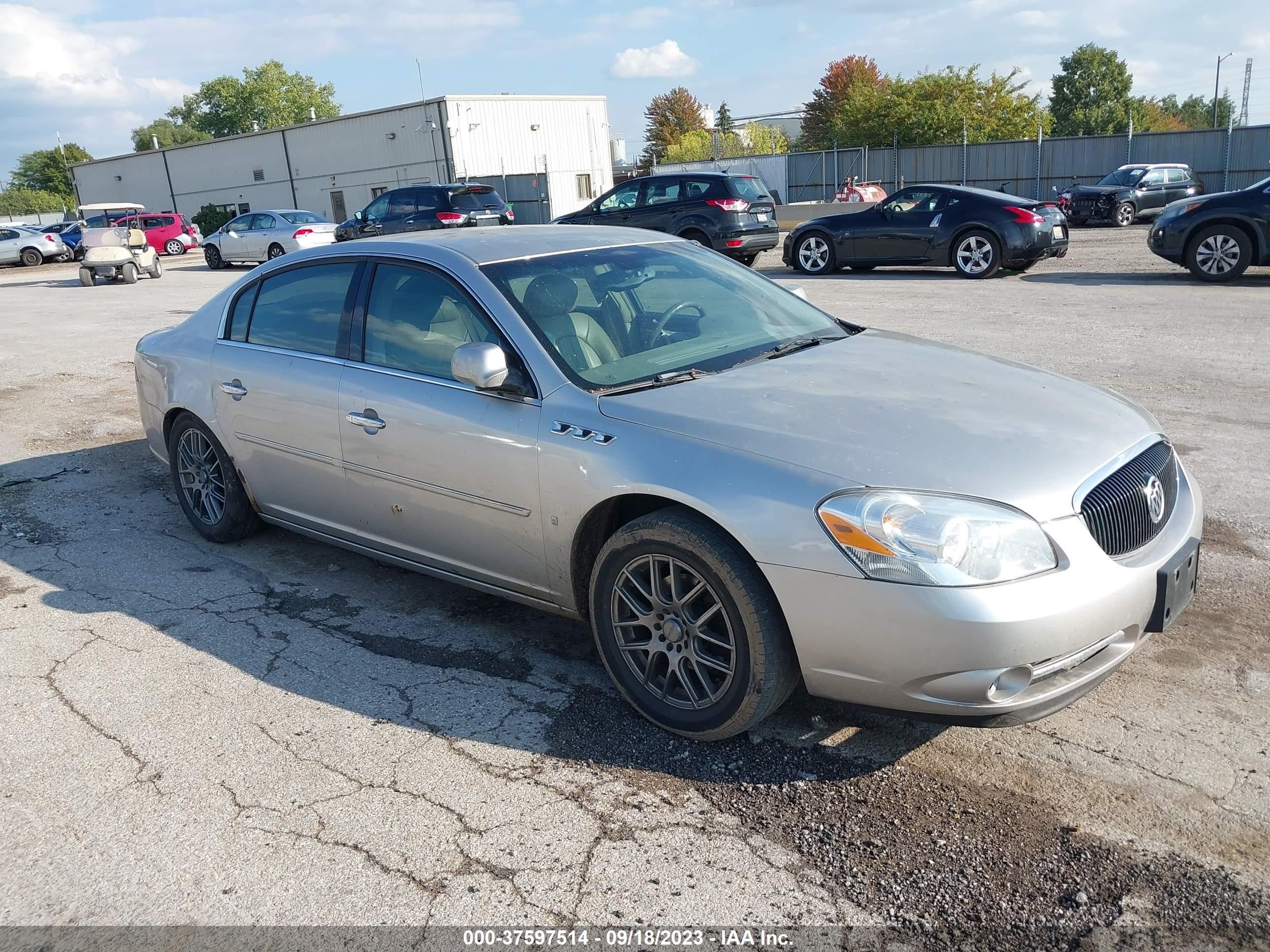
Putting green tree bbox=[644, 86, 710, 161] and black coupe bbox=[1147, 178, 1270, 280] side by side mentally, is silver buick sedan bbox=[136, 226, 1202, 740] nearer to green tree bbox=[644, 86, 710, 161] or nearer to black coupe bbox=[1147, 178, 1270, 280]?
black coupe bbox=[1147, 178, 1270, 280]

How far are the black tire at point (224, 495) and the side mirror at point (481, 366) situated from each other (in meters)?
2.05

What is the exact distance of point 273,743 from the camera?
3.51m

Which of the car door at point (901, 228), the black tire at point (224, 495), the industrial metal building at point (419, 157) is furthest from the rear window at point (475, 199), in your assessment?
the black tire at point (224, 495)

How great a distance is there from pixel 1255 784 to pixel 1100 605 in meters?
0.73

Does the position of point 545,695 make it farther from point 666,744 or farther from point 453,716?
point 666,744

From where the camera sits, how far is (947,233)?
15.7 m

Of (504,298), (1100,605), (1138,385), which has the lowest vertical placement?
(1138,385)

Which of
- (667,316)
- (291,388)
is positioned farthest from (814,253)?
(291,388)

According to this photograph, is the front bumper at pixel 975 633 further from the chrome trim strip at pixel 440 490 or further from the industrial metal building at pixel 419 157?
the industrial metal building at pixel 419 157

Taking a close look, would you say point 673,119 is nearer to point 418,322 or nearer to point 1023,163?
point 1023,163

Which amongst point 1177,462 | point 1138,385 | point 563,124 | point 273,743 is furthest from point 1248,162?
point 273,743

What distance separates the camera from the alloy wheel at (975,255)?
15461 millimetres

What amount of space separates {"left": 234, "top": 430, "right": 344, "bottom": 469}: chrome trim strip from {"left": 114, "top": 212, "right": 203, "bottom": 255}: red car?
113ft

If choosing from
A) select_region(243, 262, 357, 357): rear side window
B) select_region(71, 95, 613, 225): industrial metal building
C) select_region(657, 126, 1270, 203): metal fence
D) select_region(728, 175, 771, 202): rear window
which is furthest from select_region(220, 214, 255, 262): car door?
select_region(243, 262, 357, 357): rear side window
